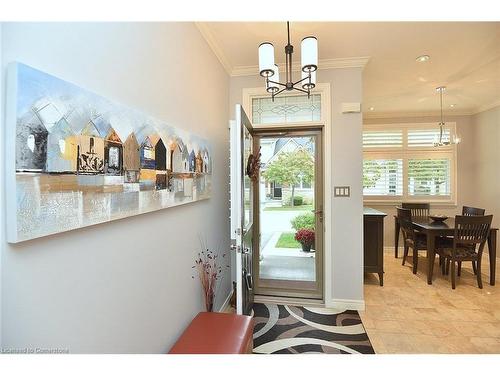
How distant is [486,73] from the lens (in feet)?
11.3

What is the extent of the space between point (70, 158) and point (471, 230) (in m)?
4.42

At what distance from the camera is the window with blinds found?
209 inches

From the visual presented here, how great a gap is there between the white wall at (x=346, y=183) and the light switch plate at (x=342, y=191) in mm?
45

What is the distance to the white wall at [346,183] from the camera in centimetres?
303

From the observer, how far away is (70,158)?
3.14 feet

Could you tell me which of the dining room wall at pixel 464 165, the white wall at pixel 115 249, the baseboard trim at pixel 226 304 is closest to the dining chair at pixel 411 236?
the dining room wall at pixel 464 165

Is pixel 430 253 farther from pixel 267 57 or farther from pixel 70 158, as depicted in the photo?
pixel 70 158

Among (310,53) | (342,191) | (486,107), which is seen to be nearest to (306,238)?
(342,191)

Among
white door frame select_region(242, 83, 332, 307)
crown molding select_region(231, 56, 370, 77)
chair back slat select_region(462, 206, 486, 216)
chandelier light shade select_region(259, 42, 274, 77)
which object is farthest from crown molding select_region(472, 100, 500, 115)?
chandelier light shade select_region(259, 42, 274, 77)

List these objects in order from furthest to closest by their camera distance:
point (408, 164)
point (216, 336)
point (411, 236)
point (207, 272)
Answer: point (408, 164) → point (411, 236) → point (207, 272) → point (216, 336)

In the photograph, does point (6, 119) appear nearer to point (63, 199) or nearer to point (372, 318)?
point (63, 199)

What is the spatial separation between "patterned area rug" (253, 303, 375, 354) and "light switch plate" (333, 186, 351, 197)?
131 cm
